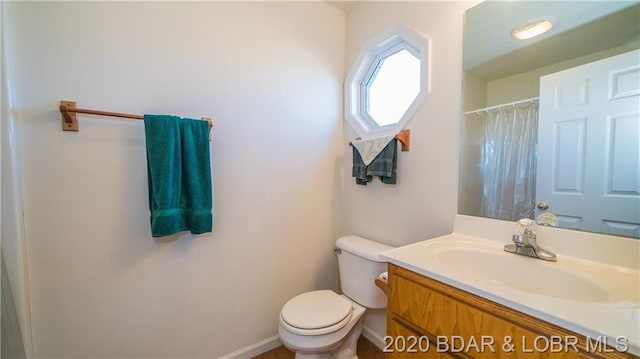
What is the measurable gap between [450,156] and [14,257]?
187 centimetres

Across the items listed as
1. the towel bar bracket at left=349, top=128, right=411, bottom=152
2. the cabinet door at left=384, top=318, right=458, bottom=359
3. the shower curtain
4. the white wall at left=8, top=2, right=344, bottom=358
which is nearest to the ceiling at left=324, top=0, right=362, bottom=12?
the white wall at left=8, top=2, right=344, bottom=358

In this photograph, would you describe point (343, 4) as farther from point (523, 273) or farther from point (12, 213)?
point (12, 213)

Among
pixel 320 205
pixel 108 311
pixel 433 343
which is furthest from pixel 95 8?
pixel 433 343

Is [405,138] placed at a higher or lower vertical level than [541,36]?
lower

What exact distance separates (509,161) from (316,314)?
1.18 meters

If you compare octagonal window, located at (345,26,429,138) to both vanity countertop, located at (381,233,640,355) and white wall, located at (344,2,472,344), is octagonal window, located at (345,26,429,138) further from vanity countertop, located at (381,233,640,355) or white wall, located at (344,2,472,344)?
vanity countertop, located at (381,233,640,355)

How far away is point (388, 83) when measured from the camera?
168 centimetres

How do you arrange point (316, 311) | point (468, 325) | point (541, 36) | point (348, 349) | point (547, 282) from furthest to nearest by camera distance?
1. point (348, 349)
2. point (316, 311)
3. point (541, 36)
4. point (547, 282)
5. point (468, 325)

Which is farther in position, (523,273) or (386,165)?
(386,165)

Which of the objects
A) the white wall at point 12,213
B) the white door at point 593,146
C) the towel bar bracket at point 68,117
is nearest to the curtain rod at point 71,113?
the towel bar bracket at point 68,117

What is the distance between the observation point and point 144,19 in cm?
119

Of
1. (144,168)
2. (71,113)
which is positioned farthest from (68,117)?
(144,168)

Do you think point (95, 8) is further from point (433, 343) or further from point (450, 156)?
point (433, 343)

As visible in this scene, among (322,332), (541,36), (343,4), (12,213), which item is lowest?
(322,332)
